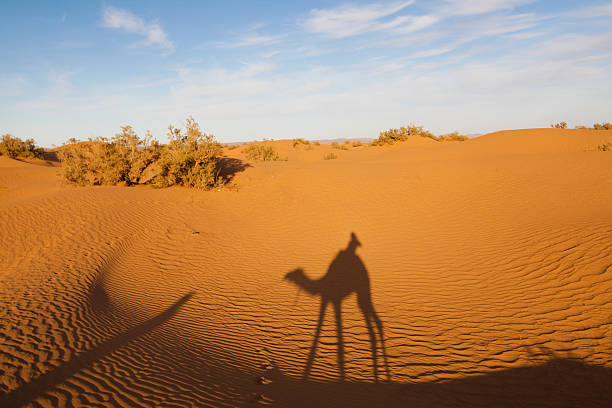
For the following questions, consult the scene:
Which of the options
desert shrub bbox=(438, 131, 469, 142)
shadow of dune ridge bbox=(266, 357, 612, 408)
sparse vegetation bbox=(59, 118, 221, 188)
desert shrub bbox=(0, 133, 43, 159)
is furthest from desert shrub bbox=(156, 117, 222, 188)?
desert shrub bbox=(438, 131, 469, 142)

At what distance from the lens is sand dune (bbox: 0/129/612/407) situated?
3.74m

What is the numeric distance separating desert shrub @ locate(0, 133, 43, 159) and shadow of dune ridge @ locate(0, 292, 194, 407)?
3582cm

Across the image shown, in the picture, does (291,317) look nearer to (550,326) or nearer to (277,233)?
(550,326)

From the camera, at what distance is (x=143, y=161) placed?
15930 mm

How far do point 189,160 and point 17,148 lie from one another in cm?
2735

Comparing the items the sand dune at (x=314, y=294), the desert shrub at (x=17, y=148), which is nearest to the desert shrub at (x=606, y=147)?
the sand dune at (x=314, y=294)

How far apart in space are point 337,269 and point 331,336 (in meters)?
3.19

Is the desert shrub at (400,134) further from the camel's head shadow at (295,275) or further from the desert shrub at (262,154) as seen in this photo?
the camel's head shadow at (295,275)

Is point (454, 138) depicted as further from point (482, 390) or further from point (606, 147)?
point (482, 390)

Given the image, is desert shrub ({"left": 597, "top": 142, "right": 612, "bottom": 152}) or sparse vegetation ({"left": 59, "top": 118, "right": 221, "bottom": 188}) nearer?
sparse vegetation ({"left": 59, "top": 118, "right": 221, "bottom": 188})

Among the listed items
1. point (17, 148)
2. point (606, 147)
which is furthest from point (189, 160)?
point (17, 148)

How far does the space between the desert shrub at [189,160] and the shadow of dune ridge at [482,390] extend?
12.9 m

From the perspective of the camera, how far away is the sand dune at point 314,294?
374cm

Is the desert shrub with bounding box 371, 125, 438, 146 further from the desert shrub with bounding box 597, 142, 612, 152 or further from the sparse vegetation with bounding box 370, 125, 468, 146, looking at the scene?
the desert shrub with bounding box 597, 142, 612, 152
